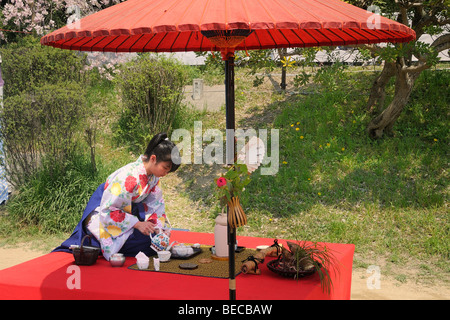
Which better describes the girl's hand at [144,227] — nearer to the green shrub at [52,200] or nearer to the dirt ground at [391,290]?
the dirt ground at [391,290]

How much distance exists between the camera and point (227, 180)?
3.25m

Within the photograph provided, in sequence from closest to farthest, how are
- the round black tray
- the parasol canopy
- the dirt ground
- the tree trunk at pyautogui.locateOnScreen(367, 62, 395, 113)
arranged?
the parasol canopy → the round black tray → the dirt ground → the tree trunk at pyautogui.locateOnScreen(367, 62, 395, 113)

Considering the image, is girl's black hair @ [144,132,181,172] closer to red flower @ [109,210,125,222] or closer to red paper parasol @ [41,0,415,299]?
red flower @ [109,210,125,222]

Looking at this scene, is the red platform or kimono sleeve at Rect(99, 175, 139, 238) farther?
kimono sleeve at Rect(99, 175, 139, 238)

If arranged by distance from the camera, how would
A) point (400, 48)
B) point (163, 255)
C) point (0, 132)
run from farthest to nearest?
point (0, 132)
point (400, 48)
point (163, 255)

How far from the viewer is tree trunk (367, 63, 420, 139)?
312 inches

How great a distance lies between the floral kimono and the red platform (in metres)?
0.21

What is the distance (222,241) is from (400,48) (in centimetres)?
411

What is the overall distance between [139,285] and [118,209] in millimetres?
864

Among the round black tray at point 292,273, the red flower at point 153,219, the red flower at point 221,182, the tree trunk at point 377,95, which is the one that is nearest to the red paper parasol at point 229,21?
the red flower at point 221,182

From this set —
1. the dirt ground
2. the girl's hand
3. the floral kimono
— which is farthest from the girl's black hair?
the dirt ground

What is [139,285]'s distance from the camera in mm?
3396
